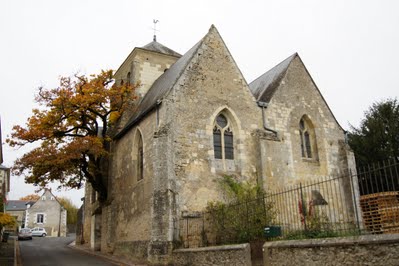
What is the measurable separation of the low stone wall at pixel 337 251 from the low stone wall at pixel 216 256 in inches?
27.8

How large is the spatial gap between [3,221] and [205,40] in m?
10.9

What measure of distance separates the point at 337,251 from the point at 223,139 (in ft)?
29.3

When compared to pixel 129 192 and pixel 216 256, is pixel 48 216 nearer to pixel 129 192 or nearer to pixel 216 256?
pixel 129 192

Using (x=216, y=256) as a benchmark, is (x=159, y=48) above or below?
above

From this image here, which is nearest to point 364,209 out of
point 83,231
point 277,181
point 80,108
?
point 277,181

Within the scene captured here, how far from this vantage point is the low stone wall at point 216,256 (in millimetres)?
10227

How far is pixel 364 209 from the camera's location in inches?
687

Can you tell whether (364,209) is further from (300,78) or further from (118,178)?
(118,178)

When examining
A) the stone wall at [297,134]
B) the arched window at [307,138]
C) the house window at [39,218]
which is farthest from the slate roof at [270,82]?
the house window at [39,218]

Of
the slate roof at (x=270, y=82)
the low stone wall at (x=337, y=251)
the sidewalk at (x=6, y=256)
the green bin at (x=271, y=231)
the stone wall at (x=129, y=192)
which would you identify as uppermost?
the slate roof at (x=270, y=82)

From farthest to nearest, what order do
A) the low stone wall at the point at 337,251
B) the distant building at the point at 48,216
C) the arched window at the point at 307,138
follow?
the distant building at the point at 48,216, the arched window at the point at 307,138, the low stone wall at the point at 337,251

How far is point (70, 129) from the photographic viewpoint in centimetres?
1902

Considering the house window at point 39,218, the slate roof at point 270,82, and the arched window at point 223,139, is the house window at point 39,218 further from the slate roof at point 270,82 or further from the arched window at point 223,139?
the arched window at point 223,139

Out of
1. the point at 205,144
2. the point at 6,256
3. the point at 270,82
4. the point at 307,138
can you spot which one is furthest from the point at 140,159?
the point at 307,138
